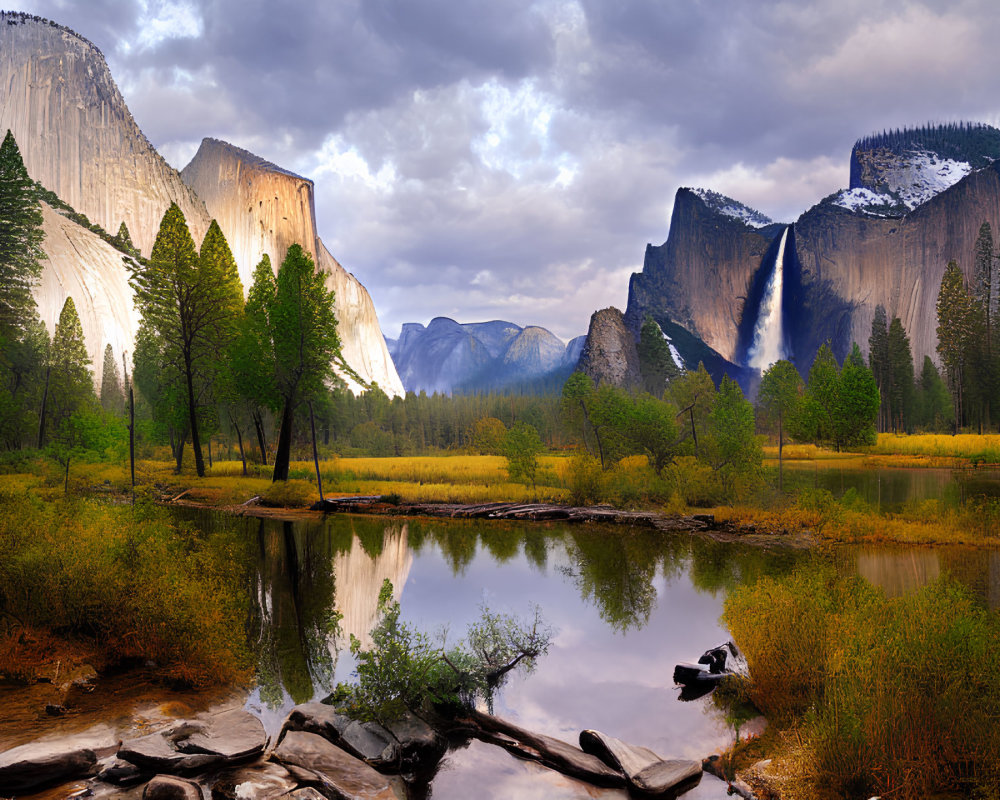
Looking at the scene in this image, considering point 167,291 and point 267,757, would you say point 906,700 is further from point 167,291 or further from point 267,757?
point 167,291

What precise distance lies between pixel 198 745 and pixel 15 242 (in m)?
22.0

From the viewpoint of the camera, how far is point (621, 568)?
1531 cm

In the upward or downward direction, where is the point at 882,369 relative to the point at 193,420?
upward

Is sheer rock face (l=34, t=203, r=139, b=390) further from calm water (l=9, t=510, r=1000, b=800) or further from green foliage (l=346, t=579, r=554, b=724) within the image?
green foliage (l=346, t=579, r=554, b=724)

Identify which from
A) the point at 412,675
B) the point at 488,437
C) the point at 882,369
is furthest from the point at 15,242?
the point at 882,369

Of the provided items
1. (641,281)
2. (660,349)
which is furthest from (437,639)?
(641,281)

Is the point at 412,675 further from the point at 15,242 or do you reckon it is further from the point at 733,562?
the point at 15,242

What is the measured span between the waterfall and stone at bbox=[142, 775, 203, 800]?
117m

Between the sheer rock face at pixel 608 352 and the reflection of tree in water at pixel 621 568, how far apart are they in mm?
66669

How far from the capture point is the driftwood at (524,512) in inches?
850

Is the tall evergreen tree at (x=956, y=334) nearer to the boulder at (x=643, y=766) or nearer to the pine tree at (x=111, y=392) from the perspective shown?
the boulder at (x=643, y=766)

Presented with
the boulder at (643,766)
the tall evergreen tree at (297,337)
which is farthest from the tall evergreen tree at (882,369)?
the boulder at (643,766)

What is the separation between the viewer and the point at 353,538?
19.2m

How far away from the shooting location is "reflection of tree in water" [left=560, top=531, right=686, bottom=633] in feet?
38.5
